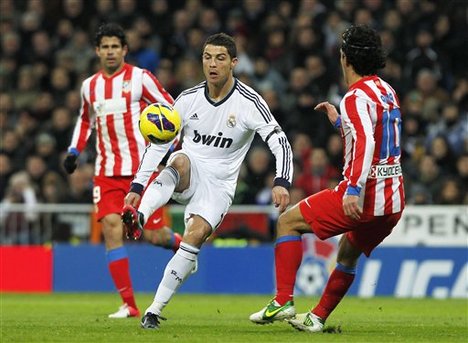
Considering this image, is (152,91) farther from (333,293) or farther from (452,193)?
(452,193)

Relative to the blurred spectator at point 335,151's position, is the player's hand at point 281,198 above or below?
above

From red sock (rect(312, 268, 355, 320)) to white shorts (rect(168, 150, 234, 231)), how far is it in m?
0.99

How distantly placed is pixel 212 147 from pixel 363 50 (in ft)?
4.81

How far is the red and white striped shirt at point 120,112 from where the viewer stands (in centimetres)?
1146

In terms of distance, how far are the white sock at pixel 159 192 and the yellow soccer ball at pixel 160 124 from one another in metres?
0.26

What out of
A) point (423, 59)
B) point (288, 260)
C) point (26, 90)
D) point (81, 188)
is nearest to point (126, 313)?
point (288, 260)

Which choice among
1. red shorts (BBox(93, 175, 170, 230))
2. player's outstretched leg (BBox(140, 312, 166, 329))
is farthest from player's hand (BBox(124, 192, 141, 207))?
red shorts (BBox(93, 175, 170, 230))

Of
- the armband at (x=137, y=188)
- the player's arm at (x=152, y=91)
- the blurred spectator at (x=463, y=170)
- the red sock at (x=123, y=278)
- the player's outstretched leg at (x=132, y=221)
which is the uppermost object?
the player's arm at (x=152, y=91)

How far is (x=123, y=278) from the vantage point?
36.9 ft

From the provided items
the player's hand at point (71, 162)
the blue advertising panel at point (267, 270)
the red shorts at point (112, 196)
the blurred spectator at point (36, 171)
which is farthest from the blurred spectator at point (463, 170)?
the player's hand at point (71, 162)

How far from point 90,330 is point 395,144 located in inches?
106

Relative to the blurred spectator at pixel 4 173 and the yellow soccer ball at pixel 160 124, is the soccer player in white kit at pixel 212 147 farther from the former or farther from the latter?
the blurred spectator at pixel 4 173

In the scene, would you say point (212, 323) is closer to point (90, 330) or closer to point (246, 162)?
point (90, 330)

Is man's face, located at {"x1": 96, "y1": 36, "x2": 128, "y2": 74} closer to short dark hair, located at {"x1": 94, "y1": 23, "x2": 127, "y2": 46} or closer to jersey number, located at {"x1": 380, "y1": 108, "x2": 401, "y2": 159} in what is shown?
short dark hair, located at {"x1": 94, "y1": 23, "x2": 127, "y2": 46}
